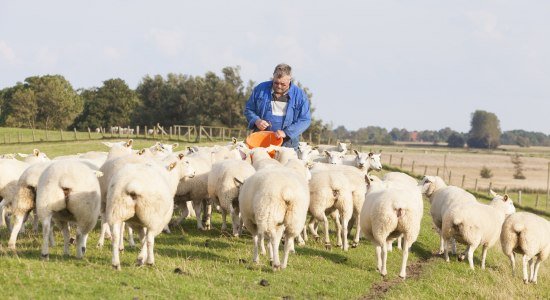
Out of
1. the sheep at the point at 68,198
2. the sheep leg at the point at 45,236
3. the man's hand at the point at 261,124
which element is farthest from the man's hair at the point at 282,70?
the sheep leg at the point at 45,236

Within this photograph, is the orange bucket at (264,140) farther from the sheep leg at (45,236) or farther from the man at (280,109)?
the sheep leg at (45,236)

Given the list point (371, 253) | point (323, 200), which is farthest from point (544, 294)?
point (323, 200)

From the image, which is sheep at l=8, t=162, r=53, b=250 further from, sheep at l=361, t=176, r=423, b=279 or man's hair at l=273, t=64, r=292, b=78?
man's hair at l=273, t=64, r=292, b=78

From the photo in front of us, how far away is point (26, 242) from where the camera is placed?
11.6m

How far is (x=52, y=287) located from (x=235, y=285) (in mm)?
2592

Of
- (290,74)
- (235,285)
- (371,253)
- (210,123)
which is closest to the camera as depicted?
(235,285)

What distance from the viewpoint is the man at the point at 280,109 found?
54.9ft

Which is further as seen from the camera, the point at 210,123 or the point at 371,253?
the point at 210,123

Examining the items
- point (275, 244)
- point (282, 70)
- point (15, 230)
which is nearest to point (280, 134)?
point (282, 70)

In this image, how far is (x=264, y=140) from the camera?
682 inches

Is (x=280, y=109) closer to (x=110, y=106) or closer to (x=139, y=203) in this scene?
(x=139, y=203)

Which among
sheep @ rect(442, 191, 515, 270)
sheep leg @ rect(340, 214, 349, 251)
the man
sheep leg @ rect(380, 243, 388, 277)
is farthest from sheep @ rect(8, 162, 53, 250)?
sheep @ rect(442, 191, 515, 270)

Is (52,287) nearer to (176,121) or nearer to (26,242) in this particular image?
(26,242)

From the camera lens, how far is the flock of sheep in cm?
963
